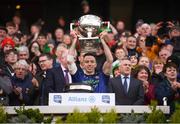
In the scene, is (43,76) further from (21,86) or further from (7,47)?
(7,47)

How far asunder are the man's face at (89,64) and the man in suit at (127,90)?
37 centimetres

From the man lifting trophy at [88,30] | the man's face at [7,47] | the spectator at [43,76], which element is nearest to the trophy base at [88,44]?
the man lifting trophy at [88,30]

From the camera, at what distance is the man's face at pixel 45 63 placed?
1364cm

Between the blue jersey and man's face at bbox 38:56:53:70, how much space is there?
1.44 meters

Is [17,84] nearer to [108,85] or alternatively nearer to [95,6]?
[108,85]

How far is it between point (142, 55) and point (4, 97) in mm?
3971

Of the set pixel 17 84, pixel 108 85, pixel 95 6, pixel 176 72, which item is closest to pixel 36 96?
pixel 17 84

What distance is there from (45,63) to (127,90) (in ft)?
7.41

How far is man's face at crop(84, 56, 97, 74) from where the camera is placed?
12.1 m

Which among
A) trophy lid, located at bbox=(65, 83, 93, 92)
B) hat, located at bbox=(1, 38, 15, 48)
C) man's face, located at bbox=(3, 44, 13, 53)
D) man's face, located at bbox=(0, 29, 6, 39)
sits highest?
man's face, located at bbox=(0, 29, 6, 39)

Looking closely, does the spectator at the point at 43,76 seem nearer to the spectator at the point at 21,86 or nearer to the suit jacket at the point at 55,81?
the suit jacket at the point at 55,81

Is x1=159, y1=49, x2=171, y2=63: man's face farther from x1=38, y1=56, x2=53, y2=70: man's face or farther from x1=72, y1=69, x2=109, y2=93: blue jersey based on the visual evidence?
x1=72, y1=69, x2=109, y2=93: blue jersey

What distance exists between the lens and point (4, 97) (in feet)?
39.6

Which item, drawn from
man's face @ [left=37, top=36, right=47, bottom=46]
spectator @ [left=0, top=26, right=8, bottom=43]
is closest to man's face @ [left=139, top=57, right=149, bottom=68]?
man's face @ [left=37, top=36, right=47, bottom=46]
